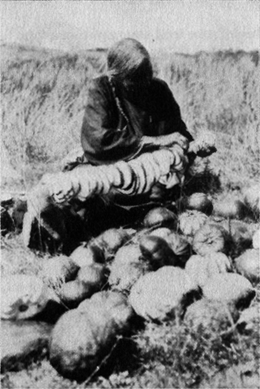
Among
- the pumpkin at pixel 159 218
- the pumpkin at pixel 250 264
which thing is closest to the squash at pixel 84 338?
the pumpkin at pixel 250 264

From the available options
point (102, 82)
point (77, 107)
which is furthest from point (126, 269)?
point (77, 107)

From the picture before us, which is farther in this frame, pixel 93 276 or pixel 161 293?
pixel 93 276

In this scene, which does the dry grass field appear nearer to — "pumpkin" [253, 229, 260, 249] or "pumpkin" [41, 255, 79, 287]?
"pumpkin" [41, 255, 79, 287]

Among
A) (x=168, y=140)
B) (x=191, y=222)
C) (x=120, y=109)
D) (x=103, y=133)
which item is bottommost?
(x=191, y=222)

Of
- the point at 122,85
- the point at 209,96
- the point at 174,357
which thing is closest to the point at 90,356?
the point at 174,357

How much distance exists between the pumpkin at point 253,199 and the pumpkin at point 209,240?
0.88m

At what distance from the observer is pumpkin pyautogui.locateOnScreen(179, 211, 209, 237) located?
4.87 m

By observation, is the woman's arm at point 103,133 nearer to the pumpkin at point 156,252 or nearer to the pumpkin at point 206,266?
the pumpkin at point 156,252

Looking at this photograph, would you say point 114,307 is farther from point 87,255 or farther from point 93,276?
point 87,255

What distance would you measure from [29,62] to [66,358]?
5113mm


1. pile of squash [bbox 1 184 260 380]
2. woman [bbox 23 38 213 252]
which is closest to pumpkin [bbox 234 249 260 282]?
pile of squash [bbox 1 184 260 380]

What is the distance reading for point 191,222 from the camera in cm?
492

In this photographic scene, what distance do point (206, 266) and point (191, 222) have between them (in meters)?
0.81

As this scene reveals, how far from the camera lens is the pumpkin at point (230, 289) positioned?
149 inches
